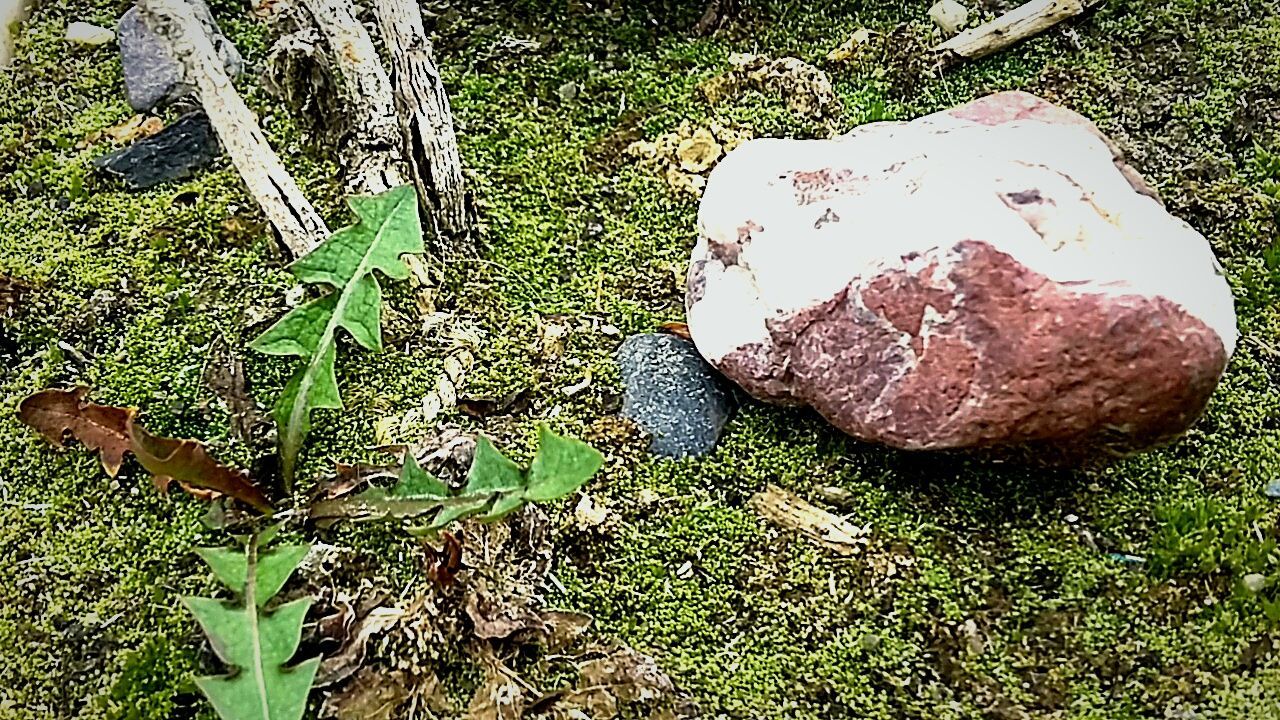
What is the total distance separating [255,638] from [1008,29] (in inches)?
69.4

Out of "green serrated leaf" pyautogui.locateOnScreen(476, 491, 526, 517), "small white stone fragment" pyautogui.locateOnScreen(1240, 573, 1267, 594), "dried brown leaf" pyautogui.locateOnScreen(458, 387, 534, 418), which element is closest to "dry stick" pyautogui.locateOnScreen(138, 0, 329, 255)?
"dried brown leaf" pyautogui.locateOnScreen(458, 387, 534, 418)

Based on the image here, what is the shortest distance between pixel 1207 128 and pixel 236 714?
6.09 feet

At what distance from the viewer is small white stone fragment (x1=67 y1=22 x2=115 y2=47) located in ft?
8.03

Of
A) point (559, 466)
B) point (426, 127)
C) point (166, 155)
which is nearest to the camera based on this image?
point (559, 466)

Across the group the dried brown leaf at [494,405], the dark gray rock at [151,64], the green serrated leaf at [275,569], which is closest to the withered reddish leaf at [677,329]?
the dried brown leaf at [494,405]

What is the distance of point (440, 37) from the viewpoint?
2.43 m

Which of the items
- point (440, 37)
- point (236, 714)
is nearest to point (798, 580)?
point (236, 714)

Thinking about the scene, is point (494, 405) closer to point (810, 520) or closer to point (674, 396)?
point (674, 396)

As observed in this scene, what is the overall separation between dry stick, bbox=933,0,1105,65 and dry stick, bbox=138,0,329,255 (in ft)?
4.00

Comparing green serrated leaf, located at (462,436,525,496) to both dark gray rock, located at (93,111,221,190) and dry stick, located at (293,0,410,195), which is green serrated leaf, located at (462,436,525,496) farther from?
dark gray rock, located at (93,111,221,190)

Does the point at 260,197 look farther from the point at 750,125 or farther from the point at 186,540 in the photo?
the point at 750,125

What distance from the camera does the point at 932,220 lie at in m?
1.58

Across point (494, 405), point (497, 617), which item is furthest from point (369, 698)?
point (494, 405)

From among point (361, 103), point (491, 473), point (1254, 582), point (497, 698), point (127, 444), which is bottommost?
point (1254, 582)
